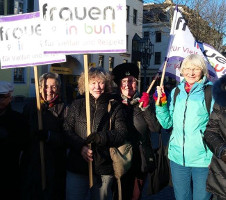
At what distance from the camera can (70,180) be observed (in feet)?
11.1

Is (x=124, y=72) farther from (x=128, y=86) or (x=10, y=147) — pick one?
(x=10, y=147)

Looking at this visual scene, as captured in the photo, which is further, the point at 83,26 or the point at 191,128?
the point at 83,26

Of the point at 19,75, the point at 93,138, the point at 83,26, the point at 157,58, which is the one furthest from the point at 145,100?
the point at 157,58

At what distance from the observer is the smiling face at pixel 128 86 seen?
12.6ft

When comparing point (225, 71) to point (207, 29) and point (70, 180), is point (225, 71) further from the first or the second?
point (207, 29)

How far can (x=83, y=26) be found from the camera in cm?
348

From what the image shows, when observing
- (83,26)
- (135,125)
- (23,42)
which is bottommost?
(135,125)

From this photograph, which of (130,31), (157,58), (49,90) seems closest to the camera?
(49,90)

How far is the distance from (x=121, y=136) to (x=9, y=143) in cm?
101

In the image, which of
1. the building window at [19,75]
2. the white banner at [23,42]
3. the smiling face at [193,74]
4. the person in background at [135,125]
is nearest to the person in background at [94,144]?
the person in background at [135,125]

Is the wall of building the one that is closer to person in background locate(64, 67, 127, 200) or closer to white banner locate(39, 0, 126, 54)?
white banner locate(39, 0, 126, 54)

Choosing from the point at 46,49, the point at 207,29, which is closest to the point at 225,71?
the point at 46,49

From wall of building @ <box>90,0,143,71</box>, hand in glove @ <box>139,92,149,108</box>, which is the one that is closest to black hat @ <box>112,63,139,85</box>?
hand in glove @ <box>139,92,149,108</box>

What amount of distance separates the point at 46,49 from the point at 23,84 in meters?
19.2
